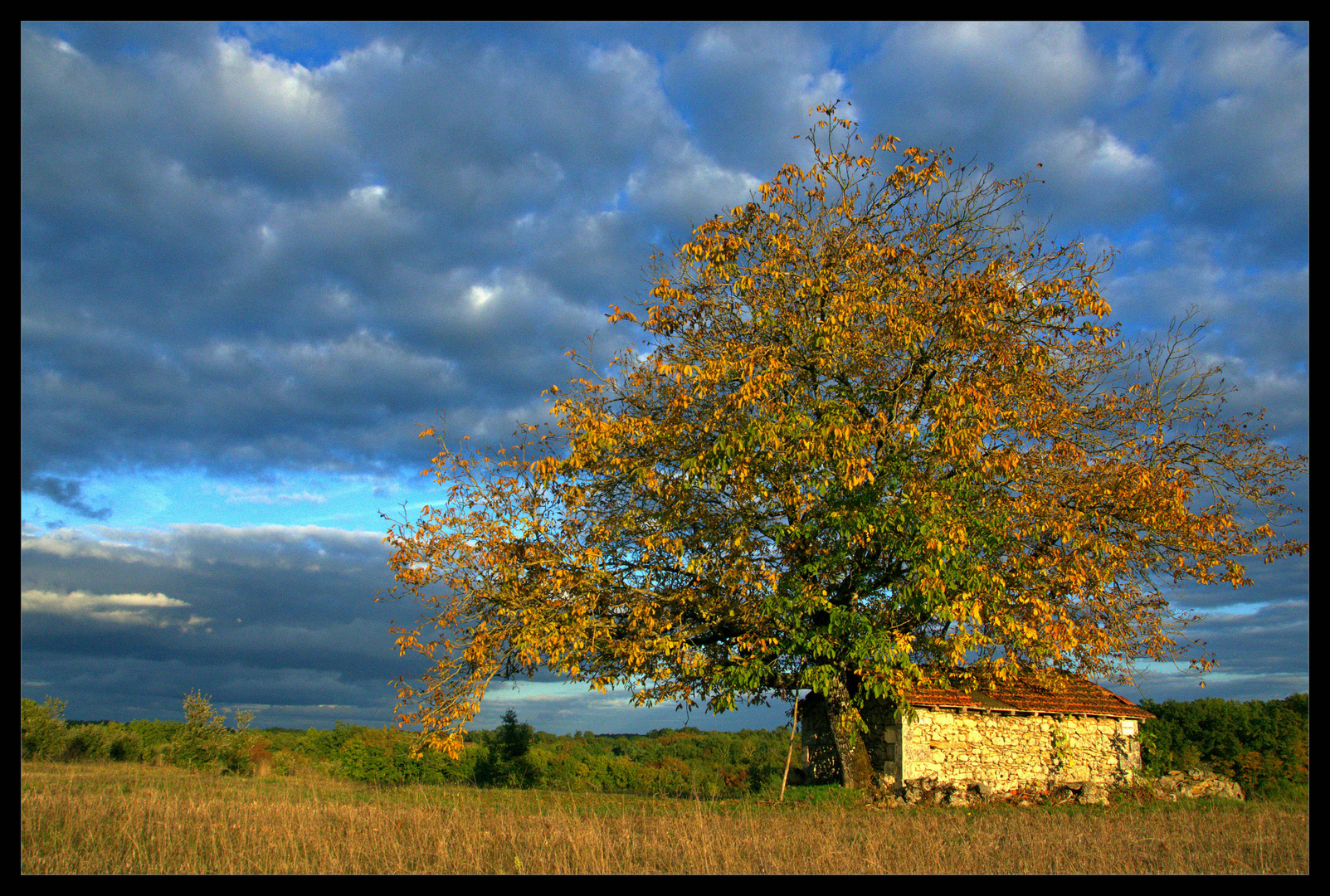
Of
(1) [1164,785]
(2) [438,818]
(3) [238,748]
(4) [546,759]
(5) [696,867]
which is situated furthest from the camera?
(4) [546,759]

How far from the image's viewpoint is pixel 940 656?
14742 mm

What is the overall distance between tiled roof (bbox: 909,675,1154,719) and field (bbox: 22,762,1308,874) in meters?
4.20

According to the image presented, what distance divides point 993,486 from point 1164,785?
10916 mm

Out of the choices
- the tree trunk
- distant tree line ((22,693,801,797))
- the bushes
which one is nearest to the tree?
the tree trunk

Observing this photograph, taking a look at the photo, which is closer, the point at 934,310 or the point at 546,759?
the point at 934,310

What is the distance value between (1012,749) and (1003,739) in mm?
317

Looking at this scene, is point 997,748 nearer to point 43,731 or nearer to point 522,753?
point 522,753

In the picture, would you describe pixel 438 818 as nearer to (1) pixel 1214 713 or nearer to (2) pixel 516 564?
(2) pixel 516 564

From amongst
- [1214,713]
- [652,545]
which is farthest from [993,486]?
[1214,713]

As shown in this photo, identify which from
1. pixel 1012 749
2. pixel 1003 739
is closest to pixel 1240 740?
pixel 1012 749

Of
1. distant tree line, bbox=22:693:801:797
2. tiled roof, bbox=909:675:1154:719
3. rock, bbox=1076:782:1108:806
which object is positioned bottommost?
distant tree line, bbox=22:693:801:797

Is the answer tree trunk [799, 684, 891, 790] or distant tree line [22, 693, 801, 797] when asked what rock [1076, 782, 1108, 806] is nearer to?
tree trunk [799, 684, 891, 790]

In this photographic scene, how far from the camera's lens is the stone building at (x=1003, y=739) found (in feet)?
58.1

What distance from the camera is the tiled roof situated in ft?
59.1
